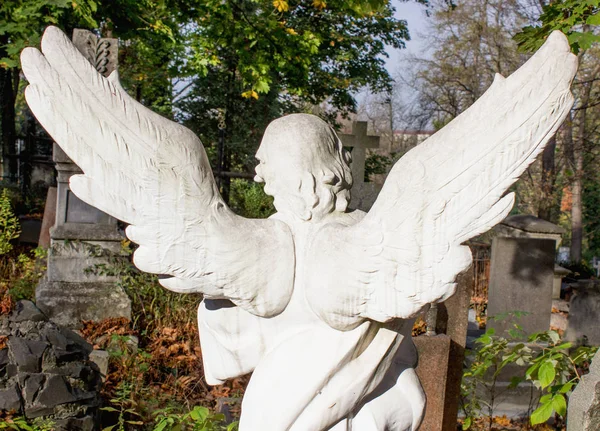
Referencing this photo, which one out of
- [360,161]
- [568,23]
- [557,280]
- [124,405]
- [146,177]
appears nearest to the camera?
[146,177]

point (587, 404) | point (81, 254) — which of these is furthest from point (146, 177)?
point (81, 254)

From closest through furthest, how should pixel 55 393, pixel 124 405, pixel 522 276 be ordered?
pixel 55 393 < pixel 124 405 < pixel 522 276

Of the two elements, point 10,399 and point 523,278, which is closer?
point 10,399

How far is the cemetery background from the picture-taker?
543cm

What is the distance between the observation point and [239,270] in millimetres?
1914

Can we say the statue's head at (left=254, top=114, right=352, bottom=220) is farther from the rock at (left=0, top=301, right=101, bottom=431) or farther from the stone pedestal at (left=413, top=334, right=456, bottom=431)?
the rock at (left=0, top=301, right=101, bottom=431)

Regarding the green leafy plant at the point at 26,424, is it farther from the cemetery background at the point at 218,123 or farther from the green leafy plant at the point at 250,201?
the green leafy plant at the point at 250,201

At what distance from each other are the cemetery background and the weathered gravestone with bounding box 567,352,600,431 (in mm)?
831

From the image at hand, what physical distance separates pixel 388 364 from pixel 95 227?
17.2ft

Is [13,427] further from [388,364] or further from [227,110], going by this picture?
[227,110]

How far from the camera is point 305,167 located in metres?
1.95

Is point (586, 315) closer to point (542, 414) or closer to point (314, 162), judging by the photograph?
point (542, 414)

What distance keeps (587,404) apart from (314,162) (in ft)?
7.20

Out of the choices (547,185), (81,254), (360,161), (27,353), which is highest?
(547,185)
